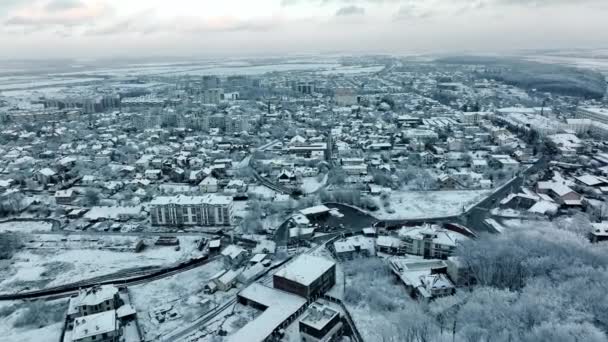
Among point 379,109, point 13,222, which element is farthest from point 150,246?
point 379,109

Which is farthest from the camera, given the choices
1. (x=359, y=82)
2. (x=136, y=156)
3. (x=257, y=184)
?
(x=359, y=82)

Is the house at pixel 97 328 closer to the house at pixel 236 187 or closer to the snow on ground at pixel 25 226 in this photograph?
the snow on ground at pixel 25 226

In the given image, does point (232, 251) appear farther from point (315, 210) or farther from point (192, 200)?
point (315, 210)

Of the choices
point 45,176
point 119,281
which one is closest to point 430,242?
point 119,281

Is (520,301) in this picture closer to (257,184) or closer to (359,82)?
(257,184)

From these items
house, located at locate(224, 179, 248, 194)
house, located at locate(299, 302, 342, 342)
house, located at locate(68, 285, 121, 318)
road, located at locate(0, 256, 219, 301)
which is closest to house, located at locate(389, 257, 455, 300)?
house, located at locate(299, 302, 342, 342)

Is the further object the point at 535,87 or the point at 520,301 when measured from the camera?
the point at 535,87
